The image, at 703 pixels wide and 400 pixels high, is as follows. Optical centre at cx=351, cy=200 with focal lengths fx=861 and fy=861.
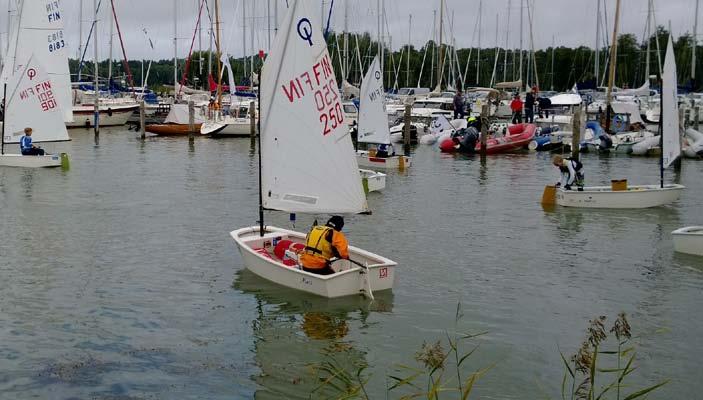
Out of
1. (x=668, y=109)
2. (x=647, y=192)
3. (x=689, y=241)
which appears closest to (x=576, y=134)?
(x=668, y=109)

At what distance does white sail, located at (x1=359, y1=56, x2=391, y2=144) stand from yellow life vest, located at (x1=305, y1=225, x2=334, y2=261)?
58.9 feet

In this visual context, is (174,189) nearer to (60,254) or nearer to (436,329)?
(60,254)

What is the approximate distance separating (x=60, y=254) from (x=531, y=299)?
8785 millimetres

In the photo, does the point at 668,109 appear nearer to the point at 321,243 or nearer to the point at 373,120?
the point at 373,120

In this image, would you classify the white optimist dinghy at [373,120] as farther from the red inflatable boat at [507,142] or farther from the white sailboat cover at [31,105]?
the white sailboat cover at [31,105]

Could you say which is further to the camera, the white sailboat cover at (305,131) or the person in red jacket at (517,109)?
the person in red jacket at (517,109)

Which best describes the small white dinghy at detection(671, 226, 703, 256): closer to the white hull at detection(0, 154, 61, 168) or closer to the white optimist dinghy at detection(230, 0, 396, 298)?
the white optimist dinghy at detection(230, 0, 396, 298)

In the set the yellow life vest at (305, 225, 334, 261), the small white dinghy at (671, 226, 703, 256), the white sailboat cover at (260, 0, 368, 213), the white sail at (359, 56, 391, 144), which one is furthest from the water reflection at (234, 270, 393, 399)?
the white sail at (359, 56, 391, 144)

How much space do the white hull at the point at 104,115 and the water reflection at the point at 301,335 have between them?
38900 millimetres

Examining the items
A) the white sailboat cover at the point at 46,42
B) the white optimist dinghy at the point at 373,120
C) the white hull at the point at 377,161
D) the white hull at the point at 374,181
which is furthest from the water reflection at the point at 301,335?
the white sailboat cover at the point at 46,42

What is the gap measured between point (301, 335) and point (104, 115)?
42827 millimetres

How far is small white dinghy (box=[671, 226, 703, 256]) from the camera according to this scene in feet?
52.2

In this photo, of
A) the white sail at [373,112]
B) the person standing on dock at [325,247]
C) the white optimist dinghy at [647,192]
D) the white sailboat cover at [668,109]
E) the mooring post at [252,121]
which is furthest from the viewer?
the mooring post at [252,121]

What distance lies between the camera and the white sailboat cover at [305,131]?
13.7 m
